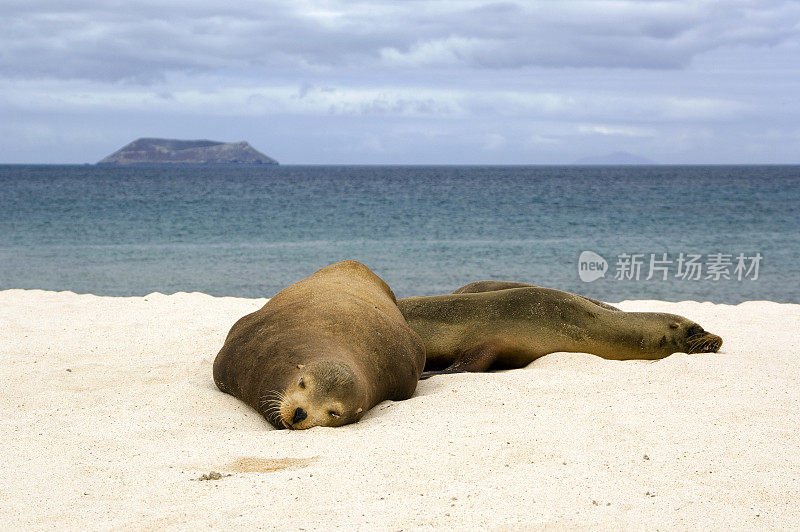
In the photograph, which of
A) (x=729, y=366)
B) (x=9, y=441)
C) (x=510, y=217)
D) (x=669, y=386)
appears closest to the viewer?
(x=9, y=441)

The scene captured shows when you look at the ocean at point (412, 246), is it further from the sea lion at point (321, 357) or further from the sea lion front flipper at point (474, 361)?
the sea lion at point (321, 357)

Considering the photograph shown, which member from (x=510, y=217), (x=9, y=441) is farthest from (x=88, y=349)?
(x=510, y=217)

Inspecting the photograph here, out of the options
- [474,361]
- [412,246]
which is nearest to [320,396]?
[474,361]

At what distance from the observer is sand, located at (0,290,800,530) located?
375 centimetres

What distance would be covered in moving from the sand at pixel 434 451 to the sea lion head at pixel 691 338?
246mm

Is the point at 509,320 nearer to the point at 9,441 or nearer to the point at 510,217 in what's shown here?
the point at 9,441

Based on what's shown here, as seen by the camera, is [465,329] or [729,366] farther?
[465,329]

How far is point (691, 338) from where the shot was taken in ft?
26.6

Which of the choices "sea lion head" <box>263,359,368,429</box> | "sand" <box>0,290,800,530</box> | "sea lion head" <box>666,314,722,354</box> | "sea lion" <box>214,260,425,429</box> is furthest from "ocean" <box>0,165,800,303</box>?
"sea lion head" <box>263,359,368,429</box>

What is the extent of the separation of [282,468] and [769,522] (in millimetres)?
2441

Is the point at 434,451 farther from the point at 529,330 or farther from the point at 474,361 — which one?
the point at 529,330

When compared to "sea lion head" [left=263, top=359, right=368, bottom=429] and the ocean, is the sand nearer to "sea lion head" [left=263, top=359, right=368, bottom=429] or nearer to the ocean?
"sea lion head" [left=263, top=359, right=368, bottom=429]

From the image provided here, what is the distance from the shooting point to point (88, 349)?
8398 mm

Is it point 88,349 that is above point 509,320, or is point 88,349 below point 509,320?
below
